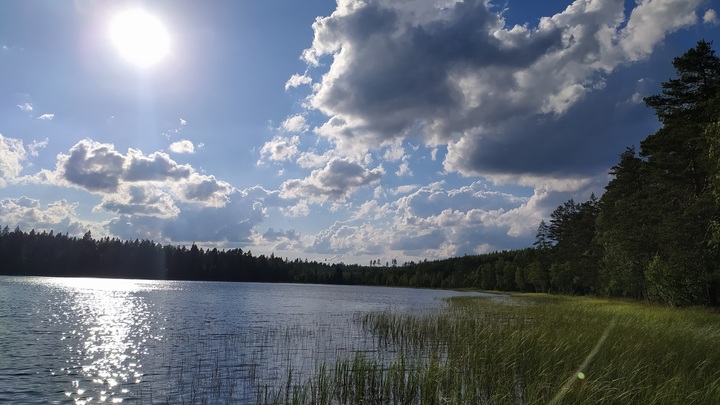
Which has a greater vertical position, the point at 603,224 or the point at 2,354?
the point at 603,224

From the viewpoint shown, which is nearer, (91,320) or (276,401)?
(276,401)

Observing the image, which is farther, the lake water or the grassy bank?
the lake water

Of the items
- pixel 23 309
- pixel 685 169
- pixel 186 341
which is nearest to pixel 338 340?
pixel 186 341

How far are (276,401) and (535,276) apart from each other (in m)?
108

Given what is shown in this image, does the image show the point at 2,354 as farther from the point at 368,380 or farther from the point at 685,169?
the point at 685,169

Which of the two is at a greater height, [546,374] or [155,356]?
[546,374]

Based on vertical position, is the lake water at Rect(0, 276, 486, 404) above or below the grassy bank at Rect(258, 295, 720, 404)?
Result: below

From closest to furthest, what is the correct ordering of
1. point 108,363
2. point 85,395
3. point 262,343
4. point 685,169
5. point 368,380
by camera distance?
1. point 368,380
2. point 85,395
3. point 108,363
4. point 262,343
5. point 685,169

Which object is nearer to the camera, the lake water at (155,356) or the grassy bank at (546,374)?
the grassy bank at (546,374)

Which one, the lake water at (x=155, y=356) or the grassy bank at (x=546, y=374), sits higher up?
the grassy bank at (x=546, y=374)

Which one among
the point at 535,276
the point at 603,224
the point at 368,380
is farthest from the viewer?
the point at 535,276

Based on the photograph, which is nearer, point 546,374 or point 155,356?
point 546,374

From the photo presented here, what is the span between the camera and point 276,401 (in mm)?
13117

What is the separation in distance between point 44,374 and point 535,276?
351 ft
